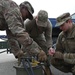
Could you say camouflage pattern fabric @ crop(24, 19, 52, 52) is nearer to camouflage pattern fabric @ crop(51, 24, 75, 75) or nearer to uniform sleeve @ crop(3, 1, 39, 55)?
camouflage pattern fabric @ crop(51, 24, 75, 75)

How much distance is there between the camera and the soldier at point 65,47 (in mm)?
3442

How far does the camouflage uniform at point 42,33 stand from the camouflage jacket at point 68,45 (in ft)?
1.99

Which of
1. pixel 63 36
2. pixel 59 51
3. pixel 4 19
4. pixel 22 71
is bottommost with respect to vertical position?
pixel 22 71

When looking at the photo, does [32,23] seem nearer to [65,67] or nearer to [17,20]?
[65,67]

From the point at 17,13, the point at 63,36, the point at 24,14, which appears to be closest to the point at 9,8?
the point at 17,13

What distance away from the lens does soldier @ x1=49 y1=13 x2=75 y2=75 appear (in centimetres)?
344

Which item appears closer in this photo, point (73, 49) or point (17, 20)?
point (17, 20)

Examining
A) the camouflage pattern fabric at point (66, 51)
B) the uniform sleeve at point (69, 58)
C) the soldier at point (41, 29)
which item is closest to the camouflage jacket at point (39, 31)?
the soldier at point (41, 29)

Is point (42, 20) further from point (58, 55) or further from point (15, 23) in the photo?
point (15, 23)

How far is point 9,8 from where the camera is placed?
3.07 meters

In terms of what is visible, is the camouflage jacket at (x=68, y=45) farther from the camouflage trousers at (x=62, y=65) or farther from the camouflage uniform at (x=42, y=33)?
the camouflage uniform at (x=42, y=33)

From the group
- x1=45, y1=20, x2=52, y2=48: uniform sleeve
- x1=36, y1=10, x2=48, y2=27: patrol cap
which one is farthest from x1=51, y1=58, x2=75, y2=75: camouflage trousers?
x1=45, y1=20, x2=52, y2=48: uniform sleeve

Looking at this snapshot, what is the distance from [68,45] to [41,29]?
34.7 inches

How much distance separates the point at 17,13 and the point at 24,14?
34 cm
